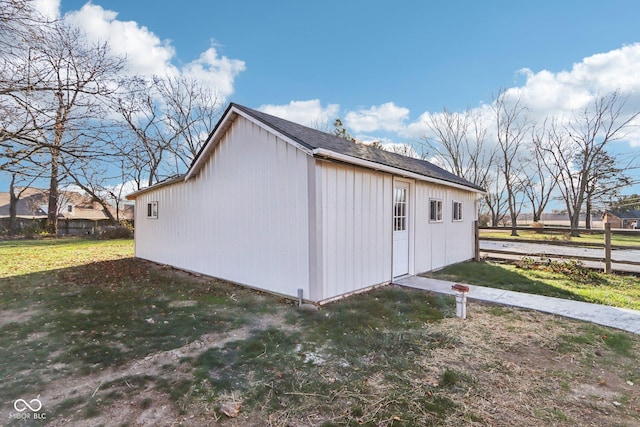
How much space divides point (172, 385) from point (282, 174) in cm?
374

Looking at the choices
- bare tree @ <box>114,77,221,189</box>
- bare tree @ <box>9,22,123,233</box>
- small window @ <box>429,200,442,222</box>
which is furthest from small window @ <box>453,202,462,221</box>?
bare tree @ <box>114,77,221,189</box>

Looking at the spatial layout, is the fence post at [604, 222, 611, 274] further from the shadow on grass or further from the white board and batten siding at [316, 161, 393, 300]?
the white board and batten siding at [316, 161, 393, 300]

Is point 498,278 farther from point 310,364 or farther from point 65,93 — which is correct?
point 65,93

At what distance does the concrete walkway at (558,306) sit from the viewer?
4320 millimetres

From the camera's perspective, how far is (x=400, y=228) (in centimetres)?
712

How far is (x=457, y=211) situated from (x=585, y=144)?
69.5 feet

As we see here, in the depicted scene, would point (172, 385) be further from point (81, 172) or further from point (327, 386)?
point (81, 172)

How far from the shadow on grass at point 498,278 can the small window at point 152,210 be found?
8.66 meters

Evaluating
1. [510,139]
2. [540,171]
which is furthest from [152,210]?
[540,171]

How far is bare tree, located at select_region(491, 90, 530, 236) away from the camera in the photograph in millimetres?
23172

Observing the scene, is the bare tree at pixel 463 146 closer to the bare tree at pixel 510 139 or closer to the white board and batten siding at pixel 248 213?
the bare tree at pixel 510 139

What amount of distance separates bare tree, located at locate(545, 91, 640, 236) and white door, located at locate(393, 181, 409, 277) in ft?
64.2

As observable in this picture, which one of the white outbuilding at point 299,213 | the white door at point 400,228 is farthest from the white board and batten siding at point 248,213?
the white door at point 400,228

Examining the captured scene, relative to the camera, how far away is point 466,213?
33.4 feet
